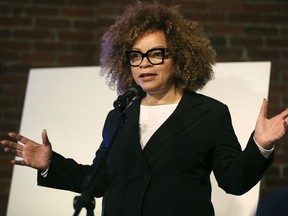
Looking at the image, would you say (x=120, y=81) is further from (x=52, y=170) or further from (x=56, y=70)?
(x=56, y=70)

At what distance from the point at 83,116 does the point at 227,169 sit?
1130mm

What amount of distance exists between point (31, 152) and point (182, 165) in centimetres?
58

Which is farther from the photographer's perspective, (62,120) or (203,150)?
(62,120)

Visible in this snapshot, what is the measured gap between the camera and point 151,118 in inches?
78.4

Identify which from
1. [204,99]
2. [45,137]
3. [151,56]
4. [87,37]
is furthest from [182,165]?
[87,37]

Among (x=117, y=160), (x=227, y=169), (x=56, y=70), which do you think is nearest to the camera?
(x=227, y=169)

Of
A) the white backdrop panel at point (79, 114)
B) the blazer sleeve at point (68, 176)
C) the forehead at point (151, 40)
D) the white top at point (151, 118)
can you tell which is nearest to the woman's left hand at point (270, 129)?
the white top at point (151, 118)

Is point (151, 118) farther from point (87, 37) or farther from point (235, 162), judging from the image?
point (87, 37)

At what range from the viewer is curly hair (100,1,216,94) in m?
2.05

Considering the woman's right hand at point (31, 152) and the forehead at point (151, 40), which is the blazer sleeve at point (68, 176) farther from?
the forehead at point (151, 40)

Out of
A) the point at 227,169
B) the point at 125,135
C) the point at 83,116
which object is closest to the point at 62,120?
the point at 83,116

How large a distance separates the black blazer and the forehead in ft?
0.75

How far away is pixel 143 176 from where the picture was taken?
72.1 inches

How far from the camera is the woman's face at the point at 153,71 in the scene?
1942mm
